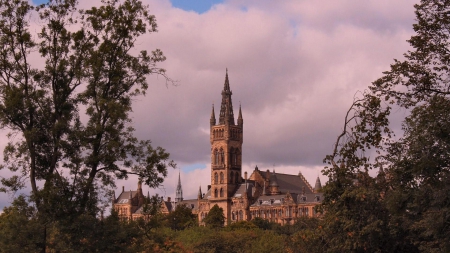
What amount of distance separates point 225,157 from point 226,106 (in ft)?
44.1

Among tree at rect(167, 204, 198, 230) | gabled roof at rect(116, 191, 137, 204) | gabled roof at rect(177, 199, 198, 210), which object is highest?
gabled roof at rect(116, 191, 137, 204)

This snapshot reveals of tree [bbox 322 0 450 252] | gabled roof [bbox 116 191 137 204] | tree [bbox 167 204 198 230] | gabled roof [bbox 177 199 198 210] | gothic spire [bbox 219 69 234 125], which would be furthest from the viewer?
gabled roof [bbox 116 191 137 204]

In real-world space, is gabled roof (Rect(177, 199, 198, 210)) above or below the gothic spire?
below

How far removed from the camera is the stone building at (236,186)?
141375 mm

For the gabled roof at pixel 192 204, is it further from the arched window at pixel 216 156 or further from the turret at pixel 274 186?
the turret at pixel 274 186

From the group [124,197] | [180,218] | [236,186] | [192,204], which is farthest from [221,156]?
[124,197]

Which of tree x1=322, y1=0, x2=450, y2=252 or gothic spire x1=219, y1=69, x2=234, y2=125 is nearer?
tree x1=322, y1=0, x2=450, y2=252

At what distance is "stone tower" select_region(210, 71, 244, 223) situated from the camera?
149 m

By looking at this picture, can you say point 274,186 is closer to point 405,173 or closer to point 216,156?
point 216,156

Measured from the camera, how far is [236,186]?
15088 cm

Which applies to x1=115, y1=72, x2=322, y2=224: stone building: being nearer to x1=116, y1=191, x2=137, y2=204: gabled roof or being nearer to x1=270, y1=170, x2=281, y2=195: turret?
x1=270, y1=170, x2=281, y2=195: turret

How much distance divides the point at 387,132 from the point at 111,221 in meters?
10.7

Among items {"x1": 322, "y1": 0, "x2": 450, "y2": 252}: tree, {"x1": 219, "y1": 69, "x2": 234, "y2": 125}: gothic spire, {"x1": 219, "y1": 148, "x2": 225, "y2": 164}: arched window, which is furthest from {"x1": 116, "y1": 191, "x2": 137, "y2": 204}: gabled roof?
{"x1": 322, "y1": 0, "x2": 450, "y2": 252}: tree

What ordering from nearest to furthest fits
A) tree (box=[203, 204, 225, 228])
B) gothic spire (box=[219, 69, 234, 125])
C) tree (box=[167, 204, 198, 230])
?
tree (box=[167, 204, 198, 230]) → tree (box=[203, 204, 225, 228]) → gothic spire (box=[219, 69, 234, 125])
